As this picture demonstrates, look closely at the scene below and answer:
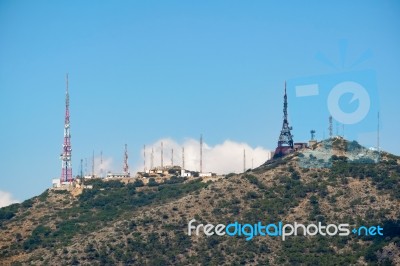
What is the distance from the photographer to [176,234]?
143 meters

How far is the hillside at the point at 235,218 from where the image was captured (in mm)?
135750

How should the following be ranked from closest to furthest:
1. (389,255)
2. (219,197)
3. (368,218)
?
(389,255) → (368,218) → (219,197)

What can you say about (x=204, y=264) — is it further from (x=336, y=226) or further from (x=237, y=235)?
(x=336, y=226)

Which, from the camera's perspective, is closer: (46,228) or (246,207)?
(246,207)

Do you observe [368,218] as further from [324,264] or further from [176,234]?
[176,234]

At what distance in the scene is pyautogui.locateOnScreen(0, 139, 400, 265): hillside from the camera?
5344 inches

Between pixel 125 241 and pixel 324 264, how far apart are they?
27532 millimetres

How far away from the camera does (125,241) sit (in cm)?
14250

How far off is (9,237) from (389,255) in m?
59.3

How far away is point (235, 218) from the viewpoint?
477 ft

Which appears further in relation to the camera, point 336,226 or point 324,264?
point 336,226

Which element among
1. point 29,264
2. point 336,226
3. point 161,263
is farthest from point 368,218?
point 29,264

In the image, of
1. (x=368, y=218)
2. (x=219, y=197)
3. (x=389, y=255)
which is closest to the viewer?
(x=389, y=255)

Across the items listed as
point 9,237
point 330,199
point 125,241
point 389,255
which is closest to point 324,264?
point 389,255
